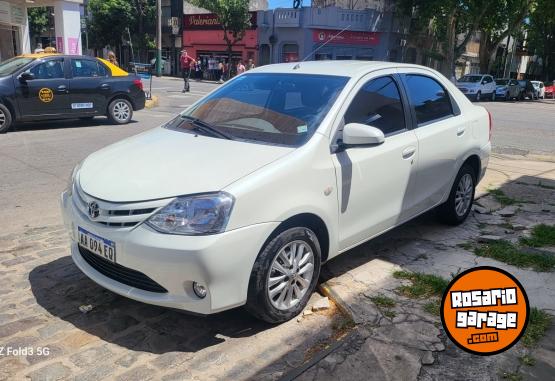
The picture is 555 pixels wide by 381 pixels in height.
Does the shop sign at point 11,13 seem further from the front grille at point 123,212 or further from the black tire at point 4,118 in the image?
the front grille at point 123,212

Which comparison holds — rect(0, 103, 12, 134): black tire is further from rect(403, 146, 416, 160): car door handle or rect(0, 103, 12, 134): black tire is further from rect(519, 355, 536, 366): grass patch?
rect(519, 355, 536, 366): grass patch

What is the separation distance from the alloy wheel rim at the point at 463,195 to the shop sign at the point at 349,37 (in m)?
32.0

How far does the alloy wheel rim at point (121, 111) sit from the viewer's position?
12.3m

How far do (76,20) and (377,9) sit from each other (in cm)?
2574

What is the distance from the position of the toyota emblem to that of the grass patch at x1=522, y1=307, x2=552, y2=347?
279 centimetres

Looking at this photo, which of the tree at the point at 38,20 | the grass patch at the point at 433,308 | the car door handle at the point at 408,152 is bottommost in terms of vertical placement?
the grass patch at the point at 433,308

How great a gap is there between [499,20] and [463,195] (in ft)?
108

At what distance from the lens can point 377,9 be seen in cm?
3841

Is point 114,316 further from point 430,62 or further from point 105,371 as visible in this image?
point 430,62

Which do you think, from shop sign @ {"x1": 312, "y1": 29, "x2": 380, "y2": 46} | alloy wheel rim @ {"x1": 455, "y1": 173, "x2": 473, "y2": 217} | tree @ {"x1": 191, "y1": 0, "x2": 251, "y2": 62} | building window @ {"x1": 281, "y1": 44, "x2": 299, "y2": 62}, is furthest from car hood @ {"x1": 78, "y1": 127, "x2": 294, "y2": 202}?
tree @ {"x1": 191, "y1": 0, "x2": 251, "y2": 62}

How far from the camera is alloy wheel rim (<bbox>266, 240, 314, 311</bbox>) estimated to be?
3.28 m

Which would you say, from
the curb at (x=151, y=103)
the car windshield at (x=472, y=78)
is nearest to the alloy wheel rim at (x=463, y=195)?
the curb at (x=151, y=103)

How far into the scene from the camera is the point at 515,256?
4621 millimetres

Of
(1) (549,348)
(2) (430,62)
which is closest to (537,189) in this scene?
(1) (549,348)
